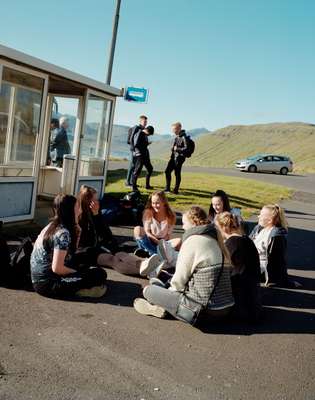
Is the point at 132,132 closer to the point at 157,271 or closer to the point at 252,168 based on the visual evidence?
the point at 157,271

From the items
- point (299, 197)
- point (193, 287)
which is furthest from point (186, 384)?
point (299, 197)

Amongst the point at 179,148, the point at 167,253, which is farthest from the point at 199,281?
the point at 179,148

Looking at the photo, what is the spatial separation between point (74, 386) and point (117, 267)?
3262 millimetres

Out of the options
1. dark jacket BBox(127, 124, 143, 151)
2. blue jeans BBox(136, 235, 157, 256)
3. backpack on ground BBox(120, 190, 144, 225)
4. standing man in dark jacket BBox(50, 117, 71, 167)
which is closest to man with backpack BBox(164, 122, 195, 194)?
dark jacket BBox(127, 124, 143, 151)

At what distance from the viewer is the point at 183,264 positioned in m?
4.77

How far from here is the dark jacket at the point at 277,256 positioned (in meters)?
6.53

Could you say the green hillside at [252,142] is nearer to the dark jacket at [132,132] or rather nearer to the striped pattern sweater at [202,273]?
the dark jacket at [132,132]

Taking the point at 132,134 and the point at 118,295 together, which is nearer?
the point at 118,295

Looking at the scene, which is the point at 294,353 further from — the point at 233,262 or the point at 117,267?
the point at 117,267

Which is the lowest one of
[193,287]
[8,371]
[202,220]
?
[8,371]

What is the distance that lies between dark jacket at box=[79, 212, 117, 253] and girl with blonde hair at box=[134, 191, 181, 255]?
0.43m

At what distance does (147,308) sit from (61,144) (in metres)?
6.90

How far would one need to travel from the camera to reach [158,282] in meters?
5.41

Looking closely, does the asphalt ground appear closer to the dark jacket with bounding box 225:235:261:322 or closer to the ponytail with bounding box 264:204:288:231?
the dark jacket with bounding box 225:235:261:322
